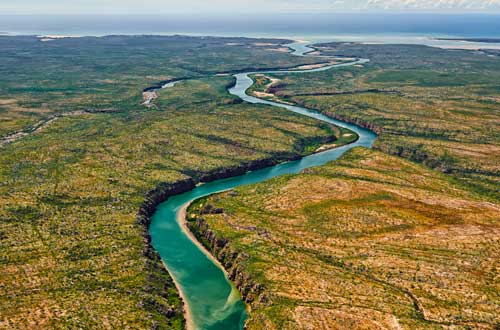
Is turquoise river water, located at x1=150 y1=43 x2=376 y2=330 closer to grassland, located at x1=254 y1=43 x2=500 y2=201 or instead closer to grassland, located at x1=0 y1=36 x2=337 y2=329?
grassland, located at x1=0 y1=36 x2=337 y2=329

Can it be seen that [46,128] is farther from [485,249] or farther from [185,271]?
[485,249]

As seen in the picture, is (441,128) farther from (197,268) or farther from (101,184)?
(101,184)

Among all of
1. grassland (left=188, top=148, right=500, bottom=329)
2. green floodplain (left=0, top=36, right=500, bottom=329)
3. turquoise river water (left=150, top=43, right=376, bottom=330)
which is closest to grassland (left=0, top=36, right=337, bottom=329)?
green floodplain (left=0, top=36, right=500, bottom=329)

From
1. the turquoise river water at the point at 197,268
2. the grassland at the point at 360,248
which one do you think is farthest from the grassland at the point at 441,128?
the turquoise river water at the point at 197,268

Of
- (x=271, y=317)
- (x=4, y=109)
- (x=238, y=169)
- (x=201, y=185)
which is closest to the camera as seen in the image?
(x=271, y=317)

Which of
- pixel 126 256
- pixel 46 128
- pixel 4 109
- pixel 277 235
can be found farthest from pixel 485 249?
pixel 4 109
